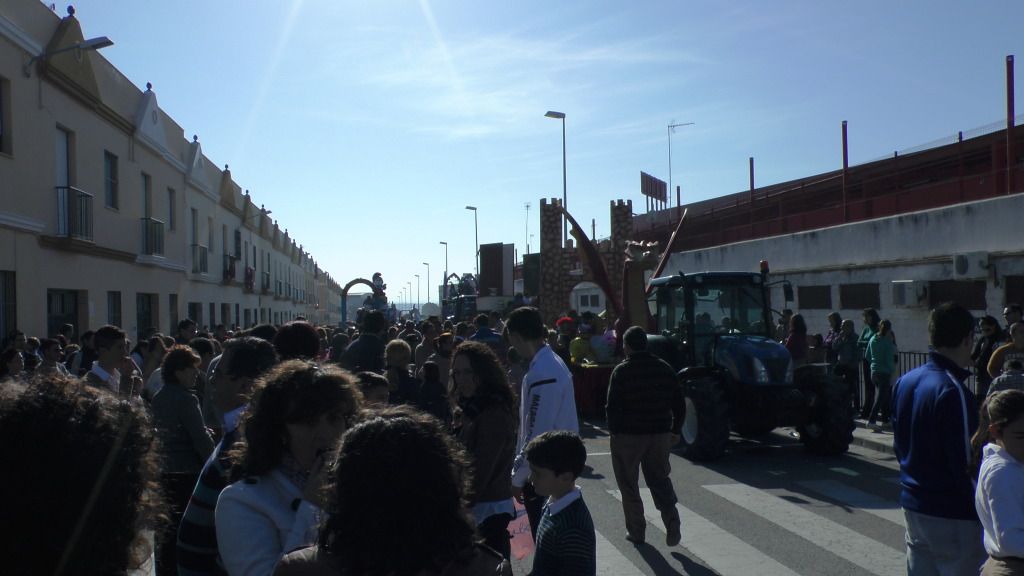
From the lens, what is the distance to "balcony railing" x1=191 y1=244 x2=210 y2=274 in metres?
30.1

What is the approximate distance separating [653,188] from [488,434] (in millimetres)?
60338

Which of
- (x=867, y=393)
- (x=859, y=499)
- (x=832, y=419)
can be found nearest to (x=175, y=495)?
(x=859, y=499)

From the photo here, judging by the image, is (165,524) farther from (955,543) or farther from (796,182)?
(796,182)

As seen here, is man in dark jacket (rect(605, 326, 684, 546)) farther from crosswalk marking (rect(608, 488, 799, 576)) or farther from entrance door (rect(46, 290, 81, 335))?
entrance door (rect(46, 290, 81, 335))

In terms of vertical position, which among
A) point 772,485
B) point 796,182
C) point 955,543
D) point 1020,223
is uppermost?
point 796,182

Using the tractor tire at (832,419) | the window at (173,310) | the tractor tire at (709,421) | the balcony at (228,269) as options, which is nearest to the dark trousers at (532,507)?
the tractor tire at (709,421)

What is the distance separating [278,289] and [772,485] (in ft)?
161

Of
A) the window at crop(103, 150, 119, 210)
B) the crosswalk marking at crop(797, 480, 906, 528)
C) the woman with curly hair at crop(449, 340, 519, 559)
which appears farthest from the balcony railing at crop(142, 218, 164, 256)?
the woman with curly hair at crop(449, 340, 519, 559)

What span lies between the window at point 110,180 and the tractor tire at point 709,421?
1547 centimetres

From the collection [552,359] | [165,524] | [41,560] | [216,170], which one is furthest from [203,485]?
[216,170]

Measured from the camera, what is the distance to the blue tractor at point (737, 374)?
11.5 meters

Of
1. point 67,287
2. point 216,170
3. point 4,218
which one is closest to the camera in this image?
point 4,218

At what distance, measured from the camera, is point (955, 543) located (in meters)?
4.12

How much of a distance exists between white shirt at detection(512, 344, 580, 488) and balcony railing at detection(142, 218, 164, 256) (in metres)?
19.9
